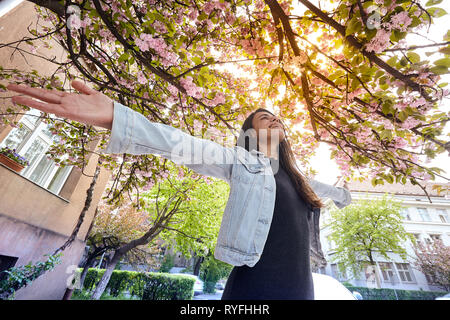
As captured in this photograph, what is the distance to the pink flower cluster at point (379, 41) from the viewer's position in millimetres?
1718

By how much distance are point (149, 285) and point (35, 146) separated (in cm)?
1295

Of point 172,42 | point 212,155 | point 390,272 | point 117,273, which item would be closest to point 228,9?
point 172,42

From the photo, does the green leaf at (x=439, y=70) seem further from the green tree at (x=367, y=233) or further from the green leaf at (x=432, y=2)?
the green tree at (x=367, y=233)

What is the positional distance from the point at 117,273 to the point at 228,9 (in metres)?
17.6

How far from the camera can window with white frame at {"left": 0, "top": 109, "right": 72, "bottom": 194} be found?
5.31 metres

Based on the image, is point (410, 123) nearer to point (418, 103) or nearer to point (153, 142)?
point (418, 103)

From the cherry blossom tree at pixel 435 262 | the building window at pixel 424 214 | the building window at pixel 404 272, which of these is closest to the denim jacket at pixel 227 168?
the cherry blossom tree at pixel 435 262

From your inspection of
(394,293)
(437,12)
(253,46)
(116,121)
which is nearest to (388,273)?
(394,293)

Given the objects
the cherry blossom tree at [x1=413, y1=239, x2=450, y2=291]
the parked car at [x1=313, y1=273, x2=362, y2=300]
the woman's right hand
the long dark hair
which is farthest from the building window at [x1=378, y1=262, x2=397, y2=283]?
the woman's right hand

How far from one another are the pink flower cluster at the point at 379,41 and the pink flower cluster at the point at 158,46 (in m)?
2.26

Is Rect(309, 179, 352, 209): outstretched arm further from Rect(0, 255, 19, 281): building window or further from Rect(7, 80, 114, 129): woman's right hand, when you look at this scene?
Rect(0, 255, 19, 281): building window

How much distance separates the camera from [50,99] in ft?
2.97

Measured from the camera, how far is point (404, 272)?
2391 centimetres
